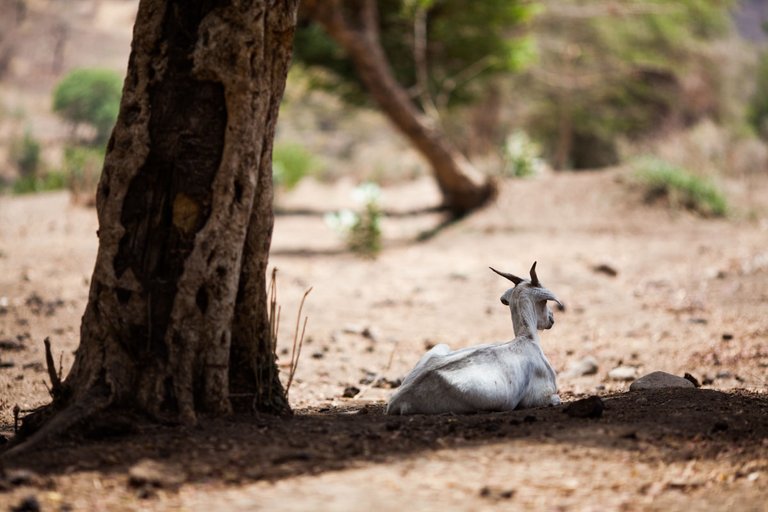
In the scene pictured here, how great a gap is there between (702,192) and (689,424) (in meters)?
10.5

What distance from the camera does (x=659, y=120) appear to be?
28078 mm

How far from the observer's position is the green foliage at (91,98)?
20.0 m

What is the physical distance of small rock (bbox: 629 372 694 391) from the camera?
210 inches

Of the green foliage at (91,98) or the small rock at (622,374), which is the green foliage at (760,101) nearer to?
the green foliage at (91,98)

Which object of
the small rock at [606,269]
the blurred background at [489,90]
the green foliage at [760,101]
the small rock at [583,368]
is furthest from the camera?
the green foliage at [760,101]

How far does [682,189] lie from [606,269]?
4.04 metres

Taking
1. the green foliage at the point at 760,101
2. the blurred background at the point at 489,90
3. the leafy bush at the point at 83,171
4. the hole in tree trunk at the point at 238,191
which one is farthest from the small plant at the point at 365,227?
the green foliage at the point at 760,101

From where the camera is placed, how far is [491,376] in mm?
4602

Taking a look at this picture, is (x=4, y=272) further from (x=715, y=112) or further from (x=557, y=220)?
(x=715, y=112)

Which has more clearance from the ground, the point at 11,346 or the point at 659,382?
the point at 11,346

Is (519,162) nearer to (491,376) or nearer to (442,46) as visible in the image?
(442,46)

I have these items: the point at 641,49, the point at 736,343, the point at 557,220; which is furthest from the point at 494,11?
the point at 641,49

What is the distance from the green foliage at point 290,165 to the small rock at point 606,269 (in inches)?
359

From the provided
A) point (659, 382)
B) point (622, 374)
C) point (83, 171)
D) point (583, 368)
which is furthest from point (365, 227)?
point (659, 382)
